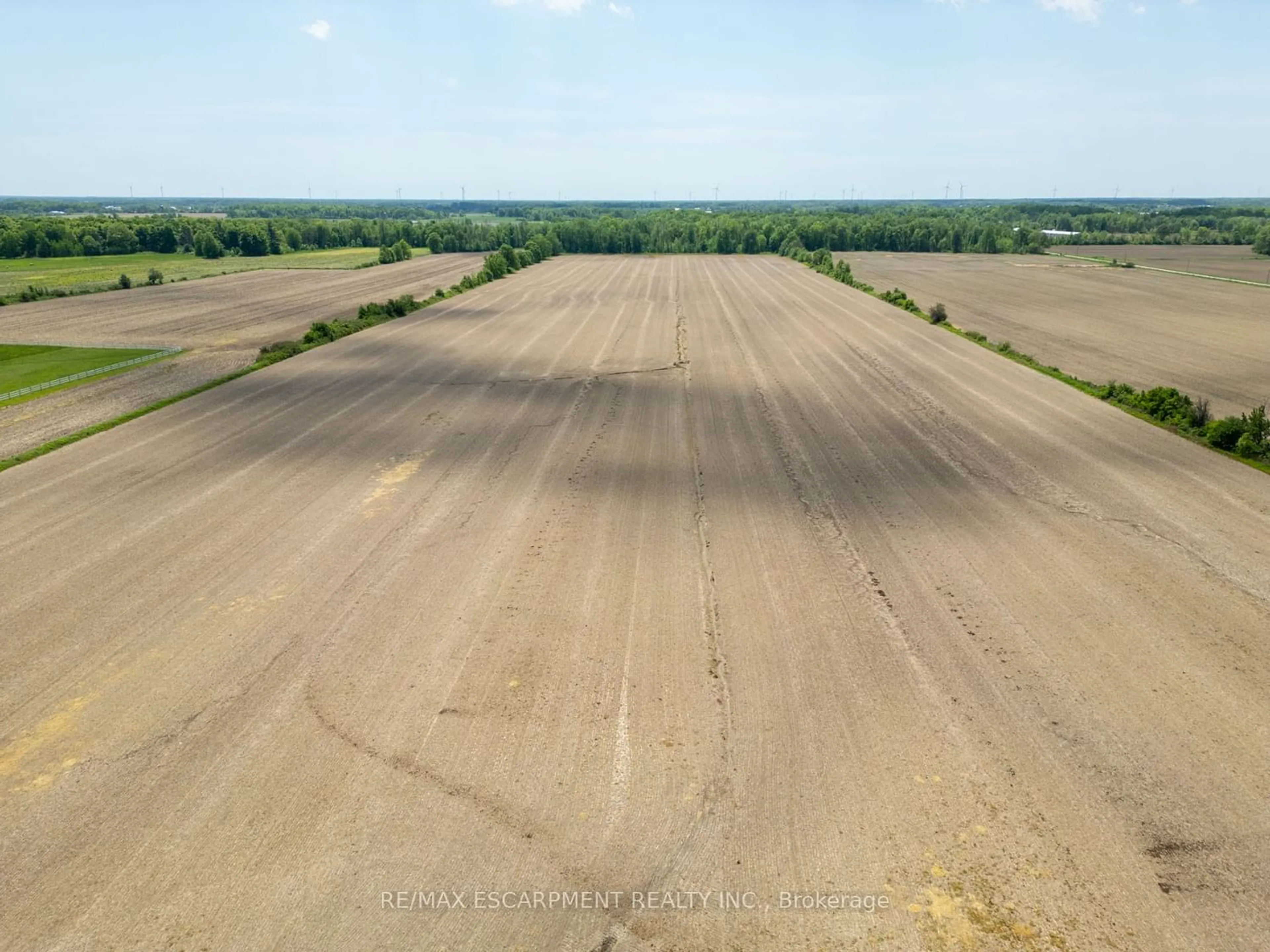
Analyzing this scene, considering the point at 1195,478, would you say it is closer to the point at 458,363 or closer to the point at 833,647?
the point at 833,647

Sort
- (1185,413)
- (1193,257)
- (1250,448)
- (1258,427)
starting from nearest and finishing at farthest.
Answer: (1250,448) → (1258,427) → (1185,413) → (1193,257)

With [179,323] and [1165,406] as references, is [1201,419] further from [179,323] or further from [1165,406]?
[179,323]

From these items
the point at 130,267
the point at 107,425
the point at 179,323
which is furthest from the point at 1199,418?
the point at 130,267

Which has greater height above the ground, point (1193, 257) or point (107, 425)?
point (107, 425)

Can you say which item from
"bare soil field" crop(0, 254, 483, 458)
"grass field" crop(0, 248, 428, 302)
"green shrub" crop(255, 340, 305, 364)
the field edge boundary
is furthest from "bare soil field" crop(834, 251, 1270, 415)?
"grass field" crop(0, 248, 428, 302)

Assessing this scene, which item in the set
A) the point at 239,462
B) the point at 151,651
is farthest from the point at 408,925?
the point at 239,462

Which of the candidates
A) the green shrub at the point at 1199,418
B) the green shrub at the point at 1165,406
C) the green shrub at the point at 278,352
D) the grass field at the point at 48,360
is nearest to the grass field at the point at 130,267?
the grass field at the point at 48,360

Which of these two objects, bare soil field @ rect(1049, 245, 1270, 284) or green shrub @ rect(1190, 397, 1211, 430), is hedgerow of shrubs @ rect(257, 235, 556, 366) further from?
bare soil field @ rect(1049, 245, 1270, 284)
